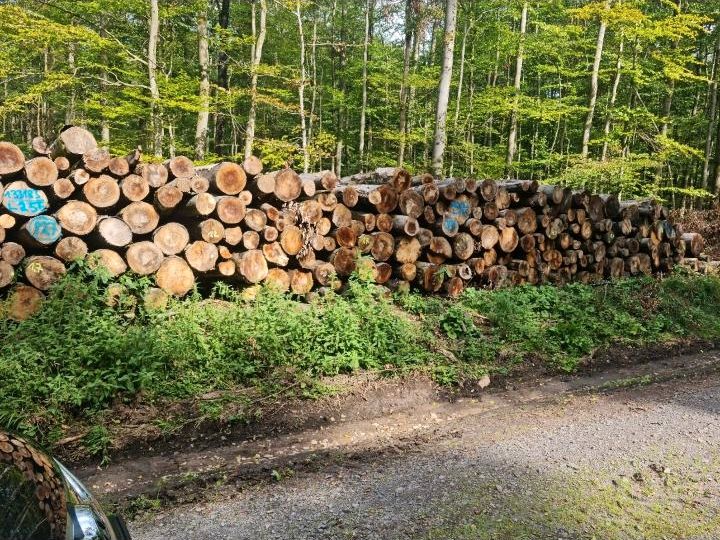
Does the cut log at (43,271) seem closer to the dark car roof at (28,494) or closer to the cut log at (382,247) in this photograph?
the dark car roof at (28,494)

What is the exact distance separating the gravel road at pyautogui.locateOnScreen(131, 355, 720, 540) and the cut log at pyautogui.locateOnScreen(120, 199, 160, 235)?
10.5 ft

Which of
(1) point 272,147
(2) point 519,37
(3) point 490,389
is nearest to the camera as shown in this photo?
(3) point 490,389

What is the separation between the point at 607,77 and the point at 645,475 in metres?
18.7

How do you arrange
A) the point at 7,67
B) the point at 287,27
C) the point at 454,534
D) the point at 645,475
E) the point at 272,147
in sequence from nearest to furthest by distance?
the point at 454,534, the point at 645,475, the point at 7,67, the point at 272,147, the point at 287,27

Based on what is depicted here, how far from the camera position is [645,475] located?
3723mm

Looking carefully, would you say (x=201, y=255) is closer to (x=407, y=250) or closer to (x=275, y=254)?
(x=275, y=254)

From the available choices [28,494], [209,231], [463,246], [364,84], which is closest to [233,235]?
[209,231]

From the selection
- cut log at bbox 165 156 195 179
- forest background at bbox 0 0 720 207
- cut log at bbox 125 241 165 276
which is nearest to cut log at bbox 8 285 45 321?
cut log at bbox 125 241 165 276

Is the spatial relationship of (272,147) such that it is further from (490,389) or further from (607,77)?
(607,77)

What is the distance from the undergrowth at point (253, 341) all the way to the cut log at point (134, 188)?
0.91m

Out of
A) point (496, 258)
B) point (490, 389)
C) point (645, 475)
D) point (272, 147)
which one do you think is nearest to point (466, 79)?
point (272, 147)

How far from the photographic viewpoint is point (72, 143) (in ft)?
16.9

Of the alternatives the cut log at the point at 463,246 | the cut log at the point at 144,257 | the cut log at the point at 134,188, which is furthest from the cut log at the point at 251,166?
the cut log at the point at 463,246

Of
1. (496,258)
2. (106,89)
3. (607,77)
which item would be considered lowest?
(496,258)
